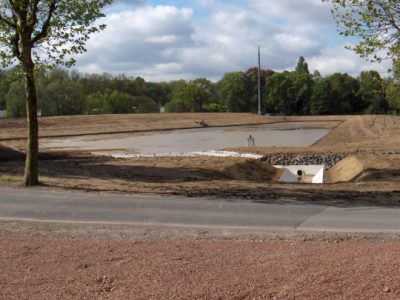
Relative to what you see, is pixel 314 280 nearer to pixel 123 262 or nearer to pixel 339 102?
pixel 123 262

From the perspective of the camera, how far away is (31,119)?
16141 mm

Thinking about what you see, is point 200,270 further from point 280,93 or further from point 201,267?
point 280,93

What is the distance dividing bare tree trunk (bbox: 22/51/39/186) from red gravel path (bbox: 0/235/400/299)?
8086 mm

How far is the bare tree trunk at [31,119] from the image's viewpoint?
1561 centimetres

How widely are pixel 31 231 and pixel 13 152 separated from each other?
21070 millimetres

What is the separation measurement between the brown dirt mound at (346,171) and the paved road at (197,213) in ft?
45.2

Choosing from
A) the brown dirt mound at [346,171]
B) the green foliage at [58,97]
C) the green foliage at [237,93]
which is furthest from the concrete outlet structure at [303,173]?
the green foliage at [237,93]

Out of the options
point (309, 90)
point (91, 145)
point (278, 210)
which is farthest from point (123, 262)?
point (309, 90)

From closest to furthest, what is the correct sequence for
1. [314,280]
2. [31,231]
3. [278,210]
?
[314,280], [31,231], [278,210]

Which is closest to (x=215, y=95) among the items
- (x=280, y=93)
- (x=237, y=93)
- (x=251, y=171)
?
(x=237, y=93)

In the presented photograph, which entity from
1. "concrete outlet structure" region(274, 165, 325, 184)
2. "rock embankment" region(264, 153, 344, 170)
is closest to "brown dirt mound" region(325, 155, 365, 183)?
"concrete outlet structure" region(274, 165, 325, 184)

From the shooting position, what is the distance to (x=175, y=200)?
14.0m

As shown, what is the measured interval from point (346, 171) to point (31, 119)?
18335 millimetres

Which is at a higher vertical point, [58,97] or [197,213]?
[58,97]
